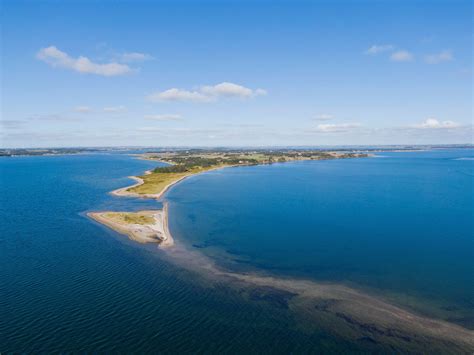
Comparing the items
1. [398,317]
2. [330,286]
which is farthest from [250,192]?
[398,317]

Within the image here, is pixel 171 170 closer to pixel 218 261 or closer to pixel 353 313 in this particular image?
pixel 218 261

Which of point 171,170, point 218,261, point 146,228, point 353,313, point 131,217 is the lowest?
point 353,313

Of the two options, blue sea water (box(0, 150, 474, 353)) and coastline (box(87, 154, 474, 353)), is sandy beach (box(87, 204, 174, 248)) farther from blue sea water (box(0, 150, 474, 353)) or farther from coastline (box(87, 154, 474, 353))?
coastline (box(87, 154, 474, 353))

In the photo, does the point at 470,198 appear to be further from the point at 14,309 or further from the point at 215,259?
the point at 14,309

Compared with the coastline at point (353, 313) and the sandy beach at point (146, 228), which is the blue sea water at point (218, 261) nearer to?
the coastline at point (353, 313)

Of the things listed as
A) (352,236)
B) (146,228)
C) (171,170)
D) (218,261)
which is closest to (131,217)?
(146,228)

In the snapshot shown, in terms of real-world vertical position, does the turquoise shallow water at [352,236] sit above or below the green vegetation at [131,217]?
below

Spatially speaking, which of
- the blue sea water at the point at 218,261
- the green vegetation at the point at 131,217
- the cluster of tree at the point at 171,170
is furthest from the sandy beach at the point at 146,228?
the cluster of tree at the point at 171,170

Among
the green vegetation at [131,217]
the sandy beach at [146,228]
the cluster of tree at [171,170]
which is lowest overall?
the sandy beach at [146,228]

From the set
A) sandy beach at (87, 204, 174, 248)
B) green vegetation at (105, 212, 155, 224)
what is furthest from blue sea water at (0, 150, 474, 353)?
green vegetation at (105, 212, 155, 224)
